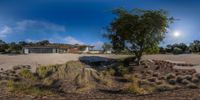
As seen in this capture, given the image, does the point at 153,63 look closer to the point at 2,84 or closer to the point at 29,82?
the point at 29,82

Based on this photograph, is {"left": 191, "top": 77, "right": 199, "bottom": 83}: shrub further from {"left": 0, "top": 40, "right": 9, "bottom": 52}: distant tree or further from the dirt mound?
{"left": 0, "top": 40, "right": 9, "bottom": 52}: distant tree

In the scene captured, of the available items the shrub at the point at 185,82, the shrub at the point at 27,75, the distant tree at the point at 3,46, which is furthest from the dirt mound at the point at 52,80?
the distant tree at the point at 3,46

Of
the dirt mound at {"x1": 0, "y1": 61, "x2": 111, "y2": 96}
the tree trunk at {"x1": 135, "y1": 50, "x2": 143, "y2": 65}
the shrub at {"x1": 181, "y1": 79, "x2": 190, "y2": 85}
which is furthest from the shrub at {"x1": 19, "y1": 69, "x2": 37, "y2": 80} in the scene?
the tree trunk at {"x1": 135, "y1": 50, "x2": 143, "y2": 65}

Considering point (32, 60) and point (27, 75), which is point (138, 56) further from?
point (27, 75)

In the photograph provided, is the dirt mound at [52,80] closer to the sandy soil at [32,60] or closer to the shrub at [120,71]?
the shrub at [120,71]

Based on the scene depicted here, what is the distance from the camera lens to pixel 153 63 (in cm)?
3184

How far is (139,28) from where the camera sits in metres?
32.2

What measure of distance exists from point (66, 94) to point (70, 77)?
541 cm

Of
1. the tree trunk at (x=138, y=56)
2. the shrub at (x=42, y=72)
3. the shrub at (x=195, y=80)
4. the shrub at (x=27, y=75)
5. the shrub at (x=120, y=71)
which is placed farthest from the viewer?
the tree trunk at (x=138, y=56)

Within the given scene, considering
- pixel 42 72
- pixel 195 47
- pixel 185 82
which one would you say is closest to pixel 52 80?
pixel 42 72

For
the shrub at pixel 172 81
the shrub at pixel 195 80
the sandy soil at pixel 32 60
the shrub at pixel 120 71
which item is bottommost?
the shrub at pixel 172 81

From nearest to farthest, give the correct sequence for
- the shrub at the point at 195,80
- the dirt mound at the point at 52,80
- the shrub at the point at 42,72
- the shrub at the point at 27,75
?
1. the dirt mound at the point at 52,80
2. the shrub at the point at 195,80
3. the shrub at the point at 27,75
4. the shrub at the point at 42,72

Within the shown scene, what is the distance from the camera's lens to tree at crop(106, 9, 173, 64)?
31953mm

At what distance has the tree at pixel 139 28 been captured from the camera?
31953 millimetres
